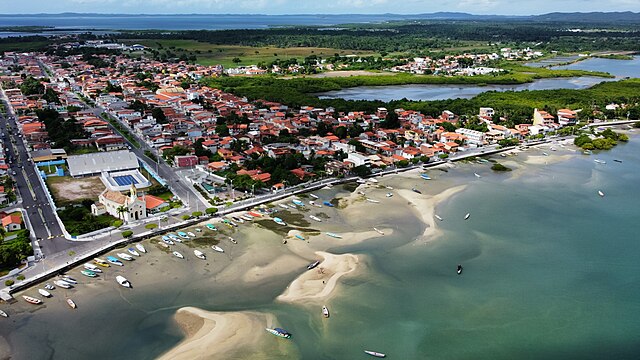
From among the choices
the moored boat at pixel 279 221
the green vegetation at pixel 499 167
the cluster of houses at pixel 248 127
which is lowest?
the moored boat at pixel 279 221

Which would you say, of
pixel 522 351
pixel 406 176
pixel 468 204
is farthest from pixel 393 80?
pixel 522 351

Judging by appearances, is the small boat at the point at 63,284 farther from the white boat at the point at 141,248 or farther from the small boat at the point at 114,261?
the white boat at the point at 141,248

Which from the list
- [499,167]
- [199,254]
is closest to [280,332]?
[199,254]

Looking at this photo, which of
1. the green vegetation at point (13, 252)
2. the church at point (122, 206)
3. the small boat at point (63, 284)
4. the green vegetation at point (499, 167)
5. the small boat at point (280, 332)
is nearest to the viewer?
the small boat at point (280, 332)

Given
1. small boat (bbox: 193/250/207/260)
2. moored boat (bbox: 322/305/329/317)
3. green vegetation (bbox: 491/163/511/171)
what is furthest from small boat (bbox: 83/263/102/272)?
green vegetation (bbox: 491/163/511/171)

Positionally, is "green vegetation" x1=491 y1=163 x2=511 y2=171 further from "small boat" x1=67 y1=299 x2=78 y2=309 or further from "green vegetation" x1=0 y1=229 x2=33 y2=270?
"green vegetation" x1=0 y1=229 x2=33 y2=270

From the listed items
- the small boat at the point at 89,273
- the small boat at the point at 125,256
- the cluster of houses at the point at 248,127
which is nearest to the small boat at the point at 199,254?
the small boat at the point at 125,256

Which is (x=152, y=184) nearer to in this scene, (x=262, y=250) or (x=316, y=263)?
(x=262, y=250)
